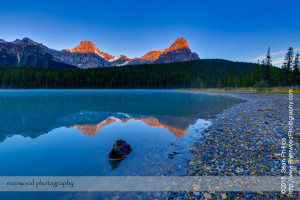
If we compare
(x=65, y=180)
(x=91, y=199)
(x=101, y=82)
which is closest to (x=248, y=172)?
(x=91, y=199)

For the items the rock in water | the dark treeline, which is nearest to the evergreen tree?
the dark treeline

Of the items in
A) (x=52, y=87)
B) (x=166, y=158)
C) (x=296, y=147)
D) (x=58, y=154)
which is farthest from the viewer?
(x=52, y=87)

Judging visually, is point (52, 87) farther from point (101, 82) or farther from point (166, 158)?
point (166, 158)

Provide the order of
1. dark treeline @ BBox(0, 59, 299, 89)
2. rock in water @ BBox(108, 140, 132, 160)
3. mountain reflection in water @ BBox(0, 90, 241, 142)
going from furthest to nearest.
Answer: dark treeline @ BBox(0, 59, 299, 89), mountain reflection in water @ BBox(0, 90, 241, 142), rock in water @ BBox(108, 140, 132, 160)

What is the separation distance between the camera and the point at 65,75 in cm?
12850

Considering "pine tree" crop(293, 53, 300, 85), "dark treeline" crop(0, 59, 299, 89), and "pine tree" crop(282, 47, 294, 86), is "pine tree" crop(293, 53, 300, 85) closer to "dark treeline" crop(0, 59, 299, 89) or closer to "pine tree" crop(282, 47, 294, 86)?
"pine tree" crop(282, 47, 294, 86)

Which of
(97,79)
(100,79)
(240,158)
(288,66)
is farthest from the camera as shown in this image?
(100,79)

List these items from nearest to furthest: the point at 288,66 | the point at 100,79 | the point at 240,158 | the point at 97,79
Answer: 1. the point at 240,158
2. the point at 288,66
3. the point at 97,79
4. the point at 100,79

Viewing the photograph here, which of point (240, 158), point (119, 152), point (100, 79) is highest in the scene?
point (100, 79)

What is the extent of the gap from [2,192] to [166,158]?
21.8 feet

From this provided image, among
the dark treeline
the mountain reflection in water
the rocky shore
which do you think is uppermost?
the dark treeline

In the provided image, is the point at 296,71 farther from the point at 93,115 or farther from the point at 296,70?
the point at 93,115

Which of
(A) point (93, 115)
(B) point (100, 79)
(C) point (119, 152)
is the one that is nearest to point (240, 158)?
(C) point (119, 152)

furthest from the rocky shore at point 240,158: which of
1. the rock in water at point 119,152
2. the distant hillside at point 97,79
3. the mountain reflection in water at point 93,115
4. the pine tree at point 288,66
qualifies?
the distant hillside at point 97,79
